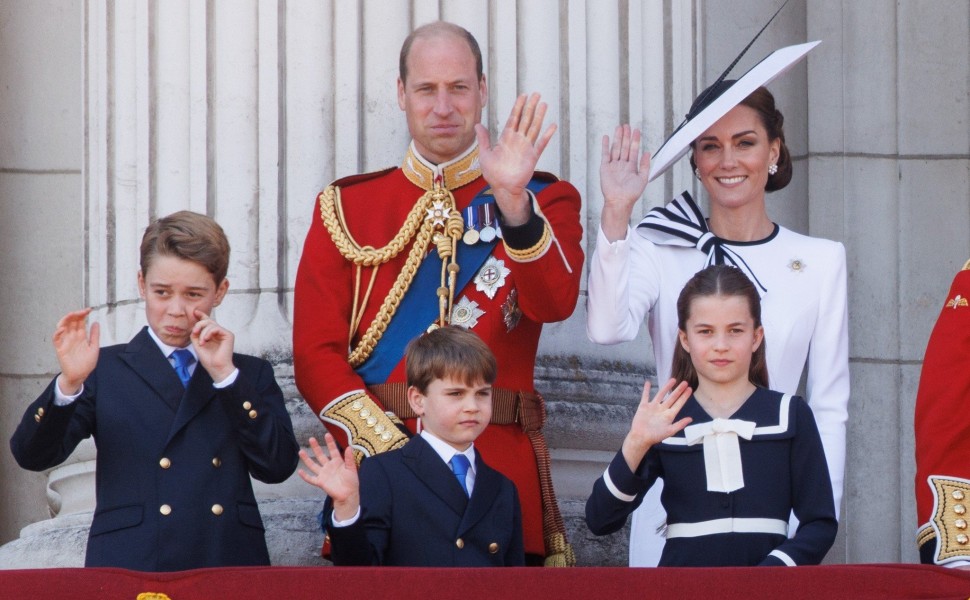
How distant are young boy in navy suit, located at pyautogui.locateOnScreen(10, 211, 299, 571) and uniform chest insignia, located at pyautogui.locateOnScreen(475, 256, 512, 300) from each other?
61 cm

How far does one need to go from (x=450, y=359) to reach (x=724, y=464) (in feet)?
2.17

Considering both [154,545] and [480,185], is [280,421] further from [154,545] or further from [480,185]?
[480,185]

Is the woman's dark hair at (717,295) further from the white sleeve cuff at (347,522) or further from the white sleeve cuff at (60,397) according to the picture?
the white sleeve cuff at (60,397)

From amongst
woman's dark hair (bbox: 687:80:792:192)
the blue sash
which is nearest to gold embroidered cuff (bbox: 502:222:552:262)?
the blue sash

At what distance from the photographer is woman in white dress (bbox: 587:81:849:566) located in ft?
15.3

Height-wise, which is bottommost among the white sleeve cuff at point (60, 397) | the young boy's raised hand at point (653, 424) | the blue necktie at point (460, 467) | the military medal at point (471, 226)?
the blue necktie at point (460, 467)

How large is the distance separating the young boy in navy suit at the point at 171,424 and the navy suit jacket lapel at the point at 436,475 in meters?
0.28

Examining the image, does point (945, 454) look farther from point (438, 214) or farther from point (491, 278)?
point (438, 214)

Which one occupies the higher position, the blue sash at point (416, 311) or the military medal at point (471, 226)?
the military medal at point (471, 226)

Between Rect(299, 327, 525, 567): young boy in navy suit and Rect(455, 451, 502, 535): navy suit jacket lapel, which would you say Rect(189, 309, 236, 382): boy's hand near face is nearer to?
Rect(299, 327, 525, 567): young boy in navy suit

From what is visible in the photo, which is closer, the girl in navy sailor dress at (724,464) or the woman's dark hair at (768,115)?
the girl in navy sailor dress at (724,464)

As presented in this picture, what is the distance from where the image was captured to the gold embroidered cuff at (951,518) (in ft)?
13.8

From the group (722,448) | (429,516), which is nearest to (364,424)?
(429,516)

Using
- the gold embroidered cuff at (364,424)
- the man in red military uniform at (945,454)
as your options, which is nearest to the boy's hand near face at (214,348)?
the gold embroidered cuff at (364,424)
